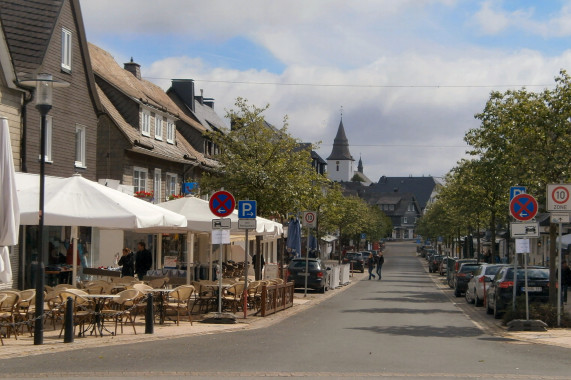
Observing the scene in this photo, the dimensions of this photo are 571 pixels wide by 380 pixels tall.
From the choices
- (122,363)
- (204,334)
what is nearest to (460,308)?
(204,334)

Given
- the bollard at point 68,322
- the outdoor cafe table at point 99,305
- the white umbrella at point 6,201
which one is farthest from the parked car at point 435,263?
the white umbrella at point 6,201

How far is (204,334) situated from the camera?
54.4 feet

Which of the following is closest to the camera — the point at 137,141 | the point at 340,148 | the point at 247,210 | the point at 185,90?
the point at 247,210

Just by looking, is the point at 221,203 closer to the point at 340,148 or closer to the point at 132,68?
the point at 132,68

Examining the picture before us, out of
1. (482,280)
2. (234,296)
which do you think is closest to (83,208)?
(234,296)

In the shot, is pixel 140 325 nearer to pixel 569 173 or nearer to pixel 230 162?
pixel 569 173

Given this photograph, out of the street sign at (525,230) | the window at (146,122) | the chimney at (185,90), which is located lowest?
the street sign at (525,230)

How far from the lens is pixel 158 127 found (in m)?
41.9

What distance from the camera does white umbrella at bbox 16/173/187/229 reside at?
15.8m

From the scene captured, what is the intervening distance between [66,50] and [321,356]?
18803 millimetres

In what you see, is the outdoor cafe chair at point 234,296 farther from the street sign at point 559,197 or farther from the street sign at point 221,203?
the street sign at point 559,197

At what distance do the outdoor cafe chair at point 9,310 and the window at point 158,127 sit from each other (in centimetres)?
2723

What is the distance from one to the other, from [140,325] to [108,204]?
287 cm

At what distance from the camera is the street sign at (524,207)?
18.8m
